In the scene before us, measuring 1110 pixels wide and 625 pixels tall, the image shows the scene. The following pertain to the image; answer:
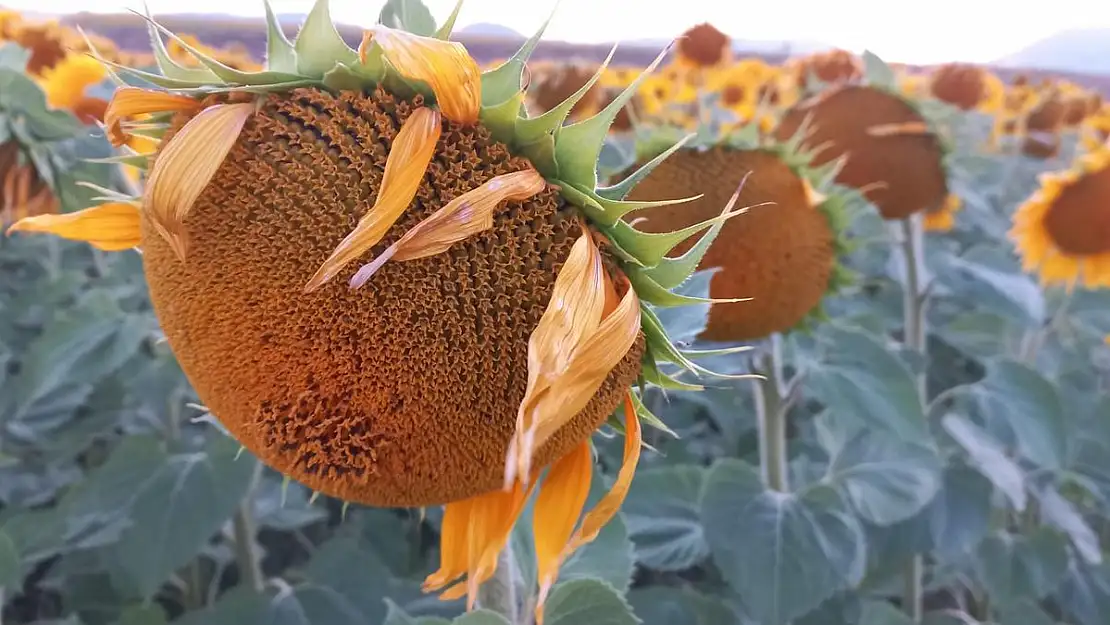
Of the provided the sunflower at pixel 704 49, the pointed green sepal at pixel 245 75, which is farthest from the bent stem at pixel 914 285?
the sunflower at pixel 704 49

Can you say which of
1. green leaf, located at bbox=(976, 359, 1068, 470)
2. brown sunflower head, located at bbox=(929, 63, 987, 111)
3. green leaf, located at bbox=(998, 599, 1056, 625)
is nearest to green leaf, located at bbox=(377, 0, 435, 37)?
green leaf, located at bbox=(976, 359, 1068, 470)

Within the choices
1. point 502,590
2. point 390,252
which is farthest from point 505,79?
point 502,590

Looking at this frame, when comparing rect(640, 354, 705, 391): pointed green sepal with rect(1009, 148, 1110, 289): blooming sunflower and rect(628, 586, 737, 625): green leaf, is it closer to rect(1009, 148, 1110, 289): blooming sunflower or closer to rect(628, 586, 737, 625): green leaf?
rect(628, 586, 737, 625): green leaf

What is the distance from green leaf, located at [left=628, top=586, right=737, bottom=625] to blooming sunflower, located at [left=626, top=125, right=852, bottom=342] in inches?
17.8

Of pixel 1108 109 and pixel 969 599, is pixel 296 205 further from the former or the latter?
pixel 1108 109

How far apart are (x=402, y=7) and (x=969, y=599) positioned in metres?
2.05

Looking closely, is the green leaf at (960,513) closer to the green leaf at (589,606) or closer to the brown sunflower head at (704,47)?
the green leaf at (589,606)

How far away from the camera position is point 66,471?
1520mm

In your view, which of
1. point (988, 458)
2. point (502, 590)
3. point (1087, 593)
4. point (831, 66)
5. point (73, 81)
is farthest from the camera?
point (831, 66)

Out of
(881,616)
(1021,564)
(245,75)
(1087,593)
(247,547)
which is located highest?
(245,75)

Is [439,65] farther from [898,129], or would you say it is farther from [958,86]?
[958,86]

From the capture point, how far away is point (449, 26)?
453 mm

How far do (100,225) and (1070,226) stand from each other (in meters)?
1.96

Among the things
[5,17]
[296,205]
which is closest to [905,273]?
[296,205]
